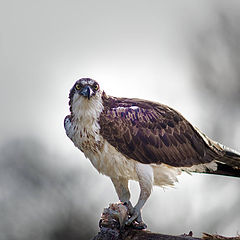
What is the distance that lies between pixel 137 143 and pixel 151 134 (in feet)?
1.13

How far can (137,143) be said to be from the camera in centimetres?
850

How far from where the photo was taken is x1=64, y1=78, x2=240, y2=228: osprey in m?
8.41

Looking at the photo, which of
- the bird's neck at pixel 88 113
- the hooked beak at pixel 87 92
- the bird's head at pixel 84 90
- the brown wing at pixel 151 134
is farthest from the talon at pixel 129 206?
the hooked beak at pixel 87 92

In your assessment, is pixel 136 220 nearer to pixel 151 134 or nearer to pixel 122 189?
pixel 122 189

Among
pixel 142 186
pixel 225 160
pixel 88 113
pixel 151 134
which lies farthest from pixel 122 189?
pixel 225 160

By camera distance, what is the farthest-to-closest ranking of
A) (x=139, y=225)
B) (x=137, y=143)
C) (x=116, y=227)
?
(x=137, y=143) → (x=139, y=225) → (x=116, y=227)

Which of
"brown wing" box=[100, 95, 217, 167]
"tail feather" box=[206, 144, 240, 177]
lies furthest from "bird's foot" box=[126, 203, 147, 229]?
"tail feather" box=[206, 144, 240, 177]

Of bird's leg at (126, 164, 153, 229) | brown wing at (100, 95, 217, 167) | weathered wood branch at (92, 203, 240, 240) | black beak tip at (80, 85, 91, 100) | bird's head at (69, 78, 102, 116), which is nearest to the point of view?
weathered wood branch at (92, 203, 240, 240)

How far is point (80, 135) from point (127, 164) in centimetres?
85

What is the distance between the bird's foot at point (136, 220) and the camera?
798 cm

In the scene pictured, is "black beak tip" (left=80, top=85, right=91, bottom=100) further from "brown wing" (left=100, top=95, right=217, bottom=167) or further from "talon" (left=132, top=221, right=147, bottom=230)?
"talon" (left=132, top=221, right=147, bottom=230)

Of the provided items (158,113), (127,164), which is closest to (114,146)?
(127,164)

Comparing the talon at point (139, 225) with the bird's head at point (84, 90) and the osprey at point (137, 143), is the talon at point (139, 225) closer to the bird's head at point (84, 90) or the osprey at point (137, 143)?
the osprey at point (137, 143)

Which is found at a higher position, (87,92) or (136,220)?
(87,92)
